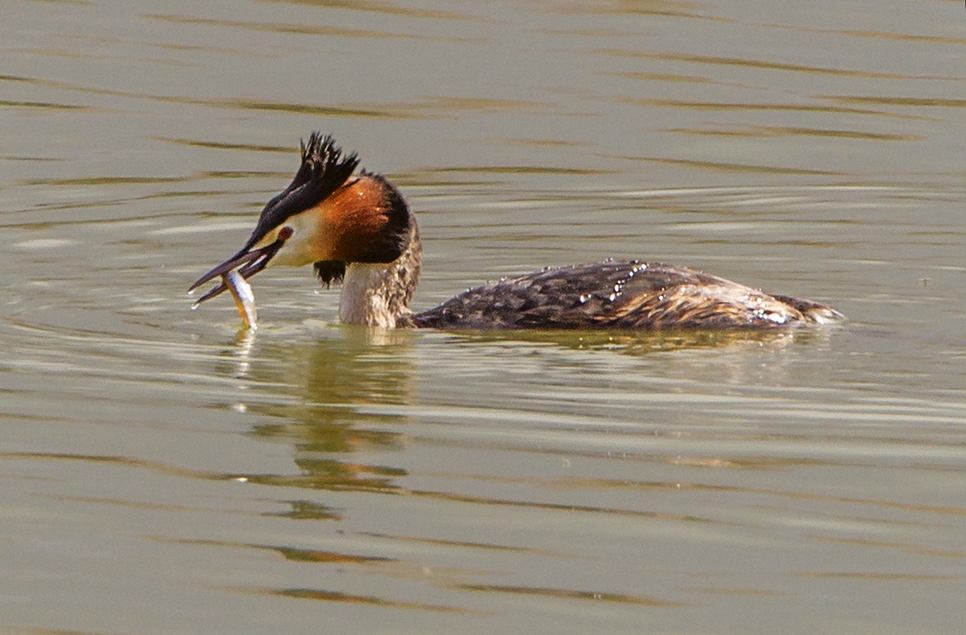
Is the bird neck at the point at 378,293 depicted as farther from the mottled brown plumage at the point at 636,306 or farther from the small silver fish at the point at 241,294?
the small silver fish at the point at 241,294

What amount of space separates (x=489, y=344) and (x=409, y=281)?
3.63 ft

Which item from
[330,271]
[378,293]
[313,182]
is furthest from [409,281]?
[313,182]

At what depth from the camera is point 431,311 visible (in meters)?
9.45

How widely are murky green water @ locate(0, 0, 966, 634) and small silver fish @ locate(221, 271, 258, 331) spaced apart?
0.48 feet

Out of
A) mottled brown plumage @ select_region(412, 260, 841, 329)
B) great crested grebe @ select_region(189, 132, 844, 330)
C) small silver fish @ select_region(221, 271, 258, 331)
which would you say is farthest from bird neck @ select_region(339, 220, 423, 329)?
small silver fish @ select_region(221, 271, 258, 331)

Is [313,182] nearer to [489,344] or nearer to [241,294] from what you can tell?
[241,294]

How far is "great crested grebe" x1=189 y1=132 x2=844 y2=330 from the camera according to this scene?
29.5 ft

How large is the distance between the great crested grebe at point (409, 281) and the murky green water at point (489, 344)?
0.23m

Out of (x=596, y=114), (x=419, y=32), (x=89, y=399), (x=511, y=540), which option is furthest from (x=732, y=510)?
(x=419, y=32)

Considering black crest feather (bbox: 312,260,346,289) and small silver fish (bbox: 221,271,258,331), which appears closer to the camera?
small silver fish (bbox: 221,271,258,331)

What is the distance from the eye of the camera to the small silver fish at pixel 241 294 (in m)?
8.86

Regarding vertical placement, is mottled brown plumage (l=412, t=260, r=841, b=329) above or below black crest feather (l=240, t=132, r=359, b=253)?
below

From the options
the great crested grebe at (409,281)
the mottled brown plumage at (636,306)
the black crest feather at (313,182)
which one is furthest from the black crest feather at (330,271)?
the mottled brown plumage at (636,306)

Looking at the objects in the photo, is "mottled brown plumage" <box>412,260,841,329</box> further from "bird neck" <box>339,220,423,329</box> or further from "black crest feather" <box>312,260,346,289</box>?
"black crest feather" <box>312,260,346,289</box>
